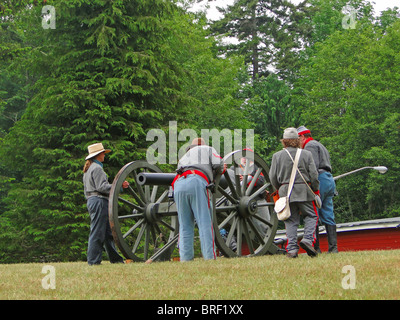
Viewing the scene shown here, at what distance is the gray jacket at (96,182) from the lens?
28.9 ft

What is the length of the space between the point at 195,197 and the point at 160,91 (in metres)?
14.1

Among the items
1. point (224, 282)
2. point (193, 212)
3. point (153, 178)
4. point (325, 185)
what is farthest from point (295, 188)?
point (224, 282)

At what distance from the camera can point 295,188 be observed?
7.88 m

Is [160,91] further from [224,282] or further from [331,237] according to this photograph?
[224,282]

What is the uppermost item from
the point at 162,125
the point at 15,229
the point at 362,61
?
the point at 362,61

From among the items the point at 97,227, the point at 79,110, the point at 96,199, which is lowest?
the point at 97,227

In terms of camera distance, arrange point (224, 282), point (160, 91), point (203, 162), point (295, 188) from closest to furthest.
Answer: point (224, 282), point (295, 188), point (203, 162), point (160, 91)

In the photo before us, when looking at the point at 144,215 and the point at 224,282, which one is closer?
the point at 224,282

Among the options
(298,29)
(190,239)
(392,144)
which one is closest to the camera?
(190,239)

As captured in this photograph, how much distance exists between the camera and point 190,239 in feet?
26.3

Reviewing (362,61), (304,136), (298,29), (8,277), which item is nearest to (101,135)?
(304,136)

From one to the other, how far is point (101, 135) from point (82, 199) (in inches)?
90.9

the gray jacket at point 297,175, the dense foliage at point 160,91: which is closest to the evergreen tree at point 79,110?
the dense foliage at point 160,91
